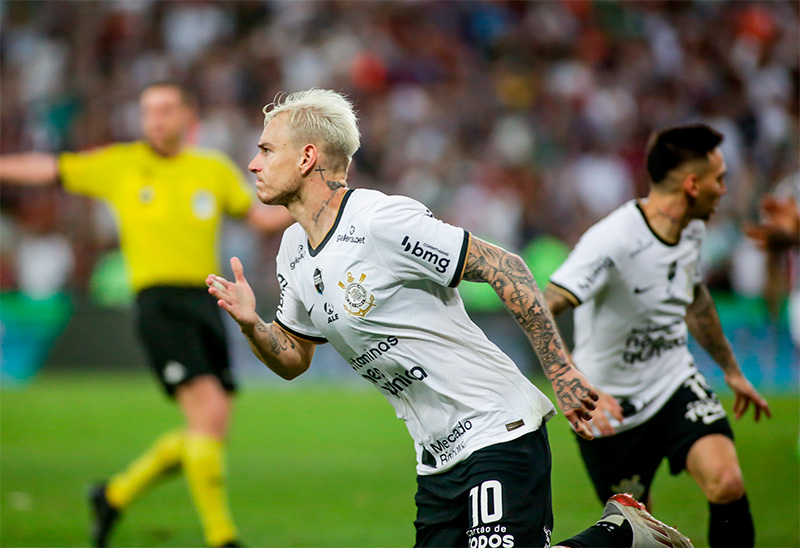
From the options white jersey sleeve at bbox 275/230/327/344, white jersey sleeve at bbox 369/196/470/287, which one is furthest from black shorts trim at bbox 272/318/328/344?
white jersey sleeve at bbox 369/196/470/287


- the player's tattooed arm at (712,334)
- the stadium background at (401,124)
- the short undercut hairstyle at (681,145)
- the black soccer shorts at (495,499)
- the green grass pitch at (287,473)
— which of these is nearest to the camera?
the black soccer shorts at (495,499)

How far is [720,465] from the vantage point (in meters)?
4.86

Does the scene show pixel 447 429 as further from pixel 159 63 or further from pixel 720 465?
pixel 159 63

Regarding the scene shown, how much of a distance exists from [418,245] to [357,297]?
319 mm

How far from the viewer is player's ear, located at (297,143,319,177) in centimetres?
387

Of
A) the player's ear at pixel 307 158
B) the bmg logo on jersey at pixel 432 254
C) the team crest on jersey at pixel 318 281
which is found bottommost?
the team crest on jersey at pixel 318 281

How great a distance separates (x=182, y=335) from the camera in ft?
20.9

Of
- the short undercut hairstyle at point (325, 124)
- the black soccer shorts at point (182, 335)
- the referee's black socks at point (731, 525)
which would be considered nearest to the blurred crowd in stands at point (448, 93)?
the black soccer shorts at point (182, 335)

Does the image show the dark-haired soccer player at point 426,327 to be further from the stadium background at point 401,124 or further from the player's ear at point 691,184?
the stadium background at point 401,124

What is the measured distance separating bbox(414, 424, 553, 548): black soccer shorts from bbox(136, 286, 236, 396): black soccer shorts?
2.82 metres

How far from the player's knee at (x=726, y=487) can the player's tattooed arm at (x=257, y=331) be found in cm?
216

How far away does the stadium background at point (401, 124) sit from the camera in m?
13.8

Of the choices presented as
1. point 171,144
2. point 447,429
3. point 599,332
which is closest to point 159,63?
point 171,144

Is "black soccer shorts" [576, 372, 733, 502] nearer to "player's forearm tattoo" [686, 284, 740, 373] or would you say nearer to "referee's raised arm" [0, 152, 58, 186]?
"player's forearm tattoo" [686, 284, 740, 373]
